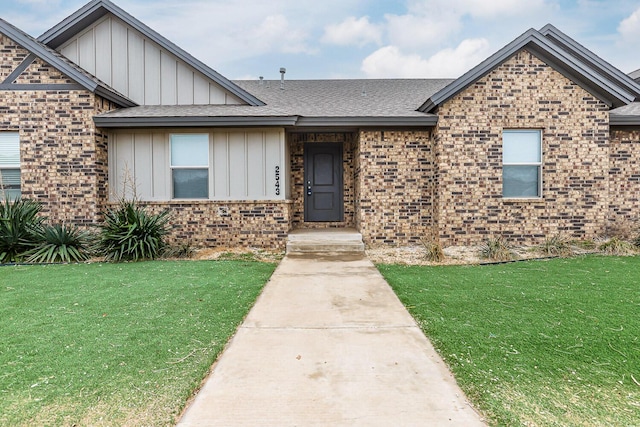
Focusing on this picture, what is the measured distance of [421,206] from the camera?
9.19 meters

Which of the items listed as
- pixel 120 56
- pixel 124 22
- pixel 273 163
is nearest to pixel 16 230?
pixel 120 56

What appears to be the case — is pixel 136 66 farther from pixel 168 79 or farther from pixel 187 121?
pixel 187 121

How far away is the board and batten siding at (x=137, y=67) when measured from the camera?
949 centimetres

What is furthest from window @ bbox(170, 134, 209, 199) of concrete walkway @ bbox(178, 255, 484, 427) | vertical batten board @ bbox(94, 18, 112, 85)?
concrete walkway @ bbox(178, 255, 484, 427)

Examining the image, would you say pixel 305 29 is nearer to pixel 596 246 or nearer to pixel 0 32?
pixel 0 32

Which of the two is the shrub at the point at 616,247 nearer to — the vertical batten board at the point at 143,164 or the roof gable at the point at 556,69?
the roof gable at the point at 556,69

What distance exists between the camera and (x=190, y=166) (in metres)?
8.92

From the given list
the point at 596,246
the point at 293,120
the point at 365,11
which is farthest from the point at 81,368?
the point at 365,11

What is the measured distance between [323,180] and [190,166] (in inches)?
147

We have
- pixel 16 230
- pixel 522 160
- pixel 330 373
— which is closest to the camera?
pixel 330 373

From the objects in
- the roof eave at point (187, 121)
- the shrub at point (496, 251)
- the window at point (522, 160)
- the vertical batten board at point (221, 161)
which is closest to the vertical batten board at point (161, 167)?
the roof eave at point (187, 121)

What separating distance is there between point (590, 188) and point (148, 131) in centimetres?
1044

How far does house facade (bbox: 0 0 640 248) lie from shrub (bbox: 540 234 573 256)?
56 cm

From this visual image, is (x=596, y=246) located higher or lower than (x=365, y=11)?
lower
